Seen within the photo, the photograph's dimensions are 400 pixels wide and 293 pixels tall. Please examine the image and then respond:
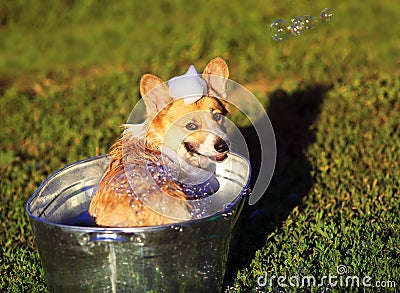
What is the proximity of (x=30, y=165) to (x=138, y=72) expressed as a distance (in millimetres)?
2557

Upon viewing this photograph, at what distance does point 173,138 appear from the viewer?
3.40 m

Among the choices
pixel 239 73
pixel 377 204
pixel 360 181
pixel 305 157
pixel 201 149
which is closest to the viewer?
pixel 201 149

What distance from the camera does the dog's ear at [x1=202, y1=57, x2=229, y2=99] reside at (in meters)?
3.57

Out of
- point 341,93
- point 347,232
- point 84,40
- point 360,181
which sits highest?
Result: point 84,40

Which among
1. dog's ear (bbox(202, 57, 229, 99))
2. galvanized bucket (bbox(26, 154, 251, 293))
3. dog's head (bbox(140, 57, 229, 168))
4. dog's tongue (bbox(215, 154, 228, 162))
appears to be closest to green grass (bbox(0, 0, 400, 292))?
galvanized bucket (bbox(26, 154, 251, 293))

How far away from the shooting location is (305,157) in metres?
5.30

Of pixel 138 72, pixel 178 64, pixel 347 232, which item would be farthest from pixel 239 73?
pixel 347 232

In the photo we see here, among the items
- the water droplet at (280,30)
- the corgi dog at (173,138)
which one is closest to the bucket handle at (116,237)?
the corgi dog at (173,138)

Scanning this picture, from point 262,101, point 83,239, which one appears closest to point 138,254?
point 83,239

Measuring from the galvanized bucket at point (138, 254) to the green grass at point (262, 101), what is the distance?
556 mm

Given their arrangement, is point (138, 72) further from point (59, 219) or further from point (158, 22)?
point (59, 219)

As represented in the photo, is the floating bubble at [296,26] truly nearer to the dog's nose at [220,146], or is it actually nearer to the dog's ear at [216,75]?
the dog's ear at [216,75]

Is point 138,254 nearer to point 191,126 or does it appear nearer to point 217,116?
point 191,126

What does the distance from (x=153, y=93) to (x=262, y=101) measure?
313cm
